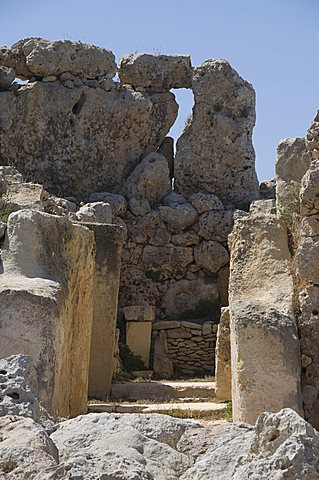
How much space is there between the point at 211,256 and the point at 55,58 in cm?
536

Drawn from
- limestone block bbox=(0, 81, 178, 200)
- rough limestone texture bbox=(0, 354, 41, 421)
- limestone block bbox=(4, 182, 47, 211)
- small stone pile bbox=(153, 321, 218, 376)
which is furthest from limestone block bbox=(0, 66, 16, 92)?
rough limestone texture bbox=(0, 354, 41, 421)

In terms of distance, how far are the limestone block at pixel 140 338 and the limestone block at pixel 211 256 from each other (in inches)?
92.0

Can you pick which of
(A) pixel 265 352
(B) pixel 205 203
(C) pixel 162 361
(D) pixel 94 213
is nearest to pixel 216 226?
(B) pixel 205 203

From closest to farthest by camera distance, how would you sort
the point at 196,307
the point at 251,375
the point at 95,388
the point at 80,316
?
the point at 251,375, the point at 80,316, the point at 95,388, the point at 196,307

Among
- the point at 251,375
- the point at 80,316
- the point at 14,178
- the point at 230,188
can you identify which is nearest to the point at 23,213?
the point at 80,316

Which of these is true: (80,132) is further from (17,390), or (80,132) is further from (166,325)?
(17,390)

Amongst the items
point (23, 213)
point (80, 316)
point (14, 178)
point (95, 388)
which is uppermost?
point (14, 178)

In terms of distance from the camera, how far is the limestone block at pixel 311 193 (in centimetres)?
784

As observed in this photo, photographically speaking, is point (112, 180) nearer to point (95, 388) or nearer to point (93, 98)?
point (93, 98)

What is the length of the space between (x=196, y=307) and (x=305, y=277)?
416 inches

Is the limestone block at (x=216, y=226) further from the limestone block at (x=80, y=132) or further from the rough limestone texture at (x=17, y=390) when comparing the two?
the rough limestone texture at (x=17, y=390)

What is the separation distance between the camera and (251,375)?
7.11 metres

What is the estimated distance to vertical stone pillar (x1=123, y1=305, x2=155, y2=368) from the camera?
16.4m

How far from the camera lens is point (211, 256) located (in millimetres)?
18391
